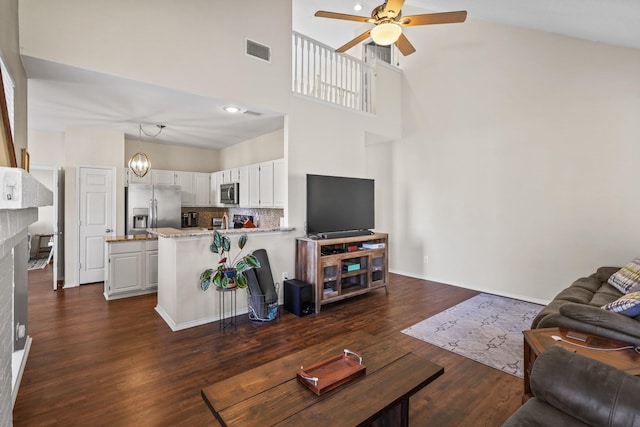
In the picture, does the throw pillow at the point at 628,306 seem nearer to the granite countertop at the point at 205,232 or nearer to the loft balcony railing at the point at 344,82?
the granite countertop at the point at 205,232

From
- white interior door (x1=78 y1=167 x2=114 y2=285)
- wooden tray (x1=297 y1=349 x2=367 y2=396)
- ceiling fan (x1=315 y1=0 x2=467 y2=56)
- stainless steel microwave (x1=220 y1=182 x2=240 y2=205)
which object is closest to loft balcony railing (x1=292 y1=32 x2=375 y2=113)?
ceiling fan (x1=315 y1=0 x2=467 y2=56)

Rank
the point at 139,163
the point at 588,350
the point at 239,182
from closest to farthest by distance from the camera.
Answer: the point at 588,350 → the point at 139,163 → the point at 239,182

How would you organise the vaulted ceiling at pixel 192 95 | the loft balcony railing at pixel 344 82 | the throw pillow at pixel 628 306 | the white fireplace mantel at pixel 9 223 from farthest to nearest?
the loft balcony railing at pixel 344 82 → the vaulted ceiling at pixel 192 95 → the throw pillow at pixel 628 306 → the white fireplace mantel at pixel 9 223

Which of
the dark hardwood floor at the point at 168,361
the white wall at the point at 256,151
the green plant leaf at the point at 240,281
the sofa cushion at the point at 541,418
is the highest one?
the white wall at the point at 256,151

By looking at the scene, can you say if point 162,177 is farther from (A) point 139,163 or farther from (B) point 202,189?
(A) point 139,163

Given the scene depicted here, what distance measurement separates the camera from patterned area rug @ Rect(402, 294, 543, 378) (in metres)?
2.89

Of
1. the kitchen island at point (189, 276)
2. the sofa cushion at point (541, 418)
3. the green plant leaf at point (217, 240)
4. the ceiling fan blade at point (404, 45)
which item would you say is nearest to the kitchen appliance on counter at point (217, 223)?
the kitchen island at point (189, 276)

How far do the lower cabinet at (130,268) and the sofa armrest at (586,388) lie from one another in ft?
16.3

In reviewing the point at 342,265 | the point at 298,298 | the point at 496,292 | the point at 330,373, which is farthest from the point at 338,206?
the point at 330,373

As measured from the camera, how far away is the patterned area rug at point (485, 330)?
114 inches

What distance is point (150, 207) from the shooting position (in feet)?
18.7

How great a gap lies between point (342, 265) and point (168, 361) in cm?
242

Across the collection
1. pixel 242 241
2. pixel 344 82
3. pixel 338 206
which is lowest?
pixel 242 241

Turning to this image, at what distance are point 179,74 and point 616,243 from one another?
557 cm
